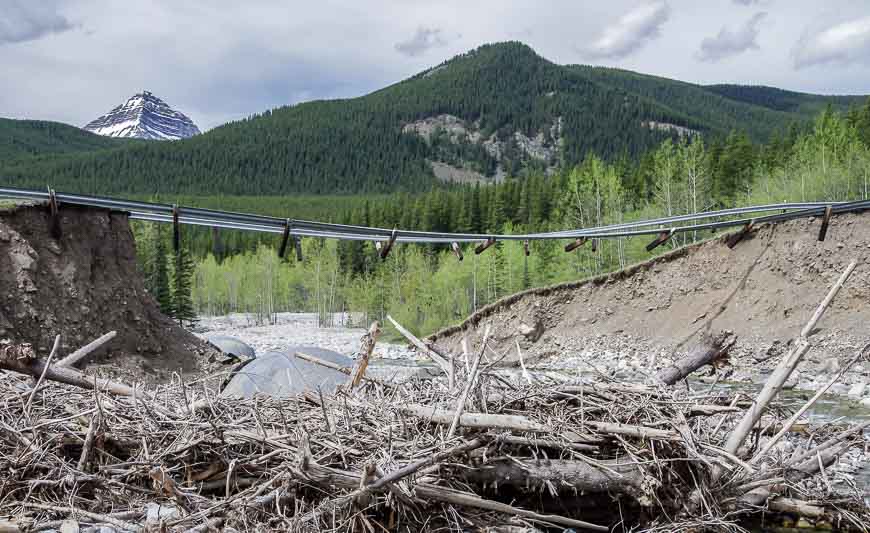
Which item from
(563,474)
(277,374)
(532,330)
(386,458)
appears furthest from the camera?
(532,330)

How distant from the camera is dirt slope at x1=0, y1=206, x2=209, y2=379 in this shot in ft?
40.7

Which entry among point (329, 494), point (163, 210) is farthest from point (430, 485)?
point (163, 210)

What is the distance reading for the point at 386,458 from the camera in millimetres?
3359

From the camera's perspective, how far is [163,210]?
5.53 m

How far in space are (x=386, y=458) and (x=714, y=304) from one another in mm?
21596

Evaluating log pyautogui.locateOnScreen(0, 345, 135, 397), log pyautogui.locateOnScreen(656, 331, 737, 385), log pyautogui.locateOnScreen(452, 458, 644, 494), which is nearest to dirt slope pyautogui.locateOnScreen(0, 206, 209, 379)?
log pyautogui.locateOnScreen(0, 345, 135, 397)

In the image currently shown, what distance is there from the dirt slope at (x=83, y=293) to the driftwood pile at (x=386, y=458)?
8902mm

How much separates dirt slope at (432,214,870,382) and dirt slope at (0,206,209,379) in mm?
12976

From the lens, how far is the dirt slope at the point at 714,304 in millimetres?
18438

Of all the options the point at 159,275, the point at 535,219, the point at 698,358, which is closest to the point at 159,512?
the point at 698,358

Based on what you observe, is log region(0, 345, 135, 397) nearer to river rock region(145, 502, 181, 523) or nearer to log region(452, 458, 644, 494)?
river rock region(145, 502, 181, 523)

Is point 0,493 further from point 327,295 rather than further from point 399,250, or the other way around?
point 327,295

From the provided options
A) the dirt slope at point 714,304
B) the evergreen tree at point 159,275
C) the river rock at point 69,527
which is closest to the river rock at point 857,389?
the dirt slope at point 714,304

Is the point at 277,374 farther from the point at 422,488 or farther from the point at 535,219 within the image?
the point at 535,219
